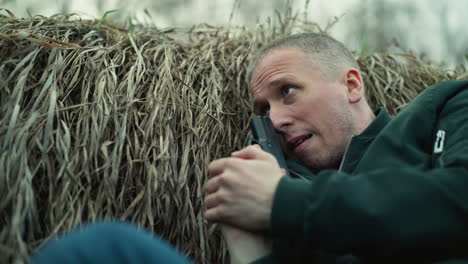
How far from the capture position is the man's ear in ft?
6.53

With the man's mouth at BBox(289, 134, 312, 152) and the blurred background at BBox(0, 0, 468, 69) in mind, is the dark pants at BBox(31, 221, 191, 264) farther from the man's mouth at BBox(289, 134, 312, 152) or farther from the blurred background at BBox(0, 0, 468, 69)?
the blurred background at BBox(0, 0, 468, 69)

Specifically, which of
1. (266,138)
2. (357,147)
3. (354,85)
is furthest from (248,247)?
(354,85)

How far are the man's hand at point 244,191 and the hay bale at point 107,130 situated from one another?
11.3 inches

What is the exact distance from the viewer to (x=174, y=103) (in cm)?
172

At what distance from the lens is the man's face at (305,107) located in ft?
6.01

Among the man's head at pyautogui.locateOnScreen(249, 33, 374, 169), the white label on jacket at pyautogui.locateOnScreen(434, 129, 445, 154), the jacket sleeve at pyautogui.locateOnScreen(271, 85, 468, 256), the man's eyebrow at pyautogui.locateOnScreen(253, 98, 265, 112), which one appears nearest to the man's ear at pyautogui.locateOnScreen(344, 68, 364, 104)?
the man's head at pyautogui.locateOnScreen(249, 33, 374, 169)

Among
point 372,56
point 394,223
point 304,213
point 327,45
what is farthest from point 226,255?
point 372,56

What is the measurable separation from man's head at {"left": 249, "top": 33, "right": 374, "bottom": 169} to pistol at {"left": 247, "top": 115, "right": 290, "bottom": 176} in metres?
0.15

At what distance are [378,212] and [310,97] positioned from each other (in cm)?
88

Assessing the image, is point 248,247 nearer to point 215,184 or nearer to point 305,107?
point 215,184

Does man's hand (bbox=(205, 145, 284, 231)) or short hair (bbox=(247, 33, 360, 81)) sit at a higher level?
short hair (bbox=(247, 33, 360, 81))

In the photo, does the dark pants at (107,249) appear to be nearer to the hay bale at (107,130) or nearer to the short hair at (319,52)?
the hay bale at (107,130)

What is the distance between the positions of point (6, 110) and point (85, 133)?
0.89ft

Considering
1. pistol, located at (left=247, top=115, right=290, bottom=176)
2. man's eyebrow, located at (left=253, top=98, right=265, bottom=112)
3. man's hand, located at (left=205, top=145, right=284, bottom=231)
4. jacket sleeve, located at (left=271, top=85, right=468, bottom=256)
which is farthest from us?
man's eyebrow, located at (left=253, top=98, right=265, bottom=112)
